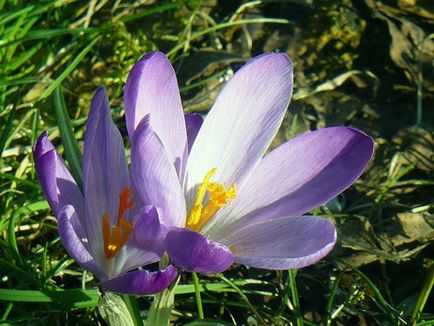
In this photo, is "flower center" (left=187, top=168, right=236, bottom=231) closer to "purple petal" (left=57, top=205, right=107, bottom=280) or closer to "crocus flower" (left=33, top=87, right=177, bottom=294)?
"crocus flower" (left=33, top=87, right=177, bottom=294)

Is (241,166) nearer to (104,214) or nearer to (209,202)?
(209,202)

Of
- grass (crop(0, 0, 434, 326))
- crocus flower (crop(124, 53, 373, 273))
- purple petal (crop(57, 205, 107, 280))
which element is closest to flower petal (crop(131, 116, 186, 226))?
crocus flower (crop(124, 53, 373, 273))

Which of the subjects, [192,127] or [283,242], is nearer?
[283,242]

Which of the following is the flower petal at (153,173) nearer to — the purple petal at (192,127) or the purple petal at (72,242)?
the purple petal at (72,242)

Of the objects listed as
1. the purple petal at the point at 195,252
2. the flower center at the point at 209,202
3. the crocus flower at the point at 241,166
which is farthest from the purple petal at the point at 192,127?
the purple petal at the point at 195,252

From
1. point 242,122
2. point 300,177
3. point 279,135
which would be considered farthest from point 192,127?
point 279,135

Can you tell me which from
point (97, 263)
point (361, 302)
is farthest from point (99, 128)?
point (361, 302)

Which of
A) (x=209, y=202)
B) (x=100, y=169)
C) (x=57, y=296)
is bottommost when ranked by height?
(x=57, y=296)
